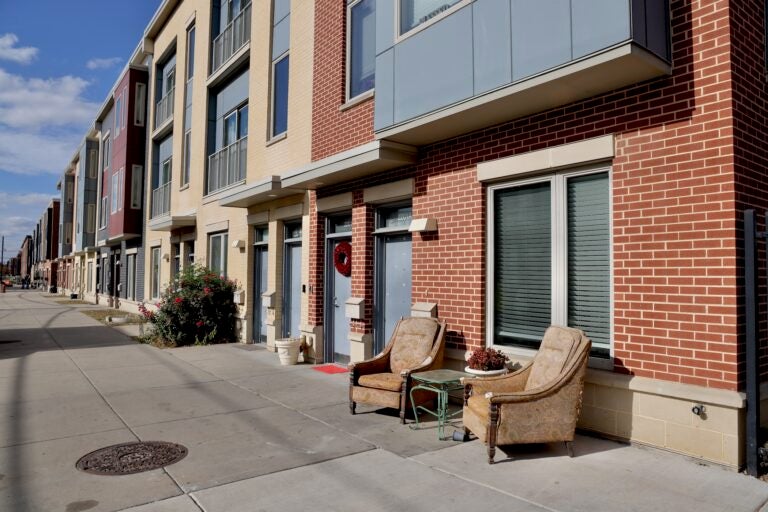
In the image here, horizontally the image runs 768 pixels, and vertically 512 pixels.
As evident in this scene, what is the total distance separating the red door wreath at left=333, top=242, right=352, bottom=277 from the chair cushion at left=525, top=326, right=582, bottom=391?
4490mm

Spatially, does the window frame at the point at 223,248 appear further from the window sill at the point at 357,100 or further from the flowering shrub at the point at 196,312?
the window sill at the point at 357,100

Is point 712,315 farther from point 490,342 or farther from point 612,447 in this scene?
point 490,342

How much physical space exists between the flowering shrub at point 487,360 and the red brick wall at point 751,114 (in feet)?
7.28

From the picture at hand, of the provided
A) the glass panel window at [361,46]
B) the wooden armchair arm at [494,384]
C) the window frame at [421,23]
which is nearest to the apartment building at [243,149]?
the glass panel window at [361,46]

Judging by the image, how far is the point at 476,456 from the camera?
4.87 meters

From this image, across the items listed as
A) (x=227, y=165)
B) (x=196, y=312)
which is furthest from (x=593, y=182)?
(x=227, y=165)

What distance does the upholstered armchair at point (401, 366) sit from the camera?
19.8ft

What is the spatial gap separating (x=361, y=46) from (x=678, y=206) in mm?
6040

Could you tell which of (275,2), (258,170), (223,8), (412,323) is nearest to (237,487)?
(412,323)

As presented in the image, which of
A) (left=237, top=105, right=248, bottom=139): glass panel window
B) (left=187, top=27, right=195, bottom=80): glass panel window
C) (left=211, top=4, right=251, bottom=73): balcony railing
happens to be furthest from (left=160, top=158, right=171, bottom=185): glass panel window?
(left=237, top=105, right=248, bottom=139): glass panel window

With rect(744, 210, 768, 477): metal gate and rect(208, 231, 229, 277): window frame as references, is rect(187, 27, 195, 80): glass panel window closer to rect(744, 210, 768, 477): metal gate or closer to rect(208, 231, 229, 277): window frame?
rect(208, 231, 229, 277): window frame

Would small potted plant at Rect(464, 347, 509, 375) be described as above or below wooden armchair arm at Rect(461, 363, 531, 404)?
above

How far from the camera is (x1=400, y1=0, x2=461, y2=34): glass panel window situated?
21.8 ft

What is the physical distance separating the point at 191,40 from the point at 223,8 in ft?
10.1
